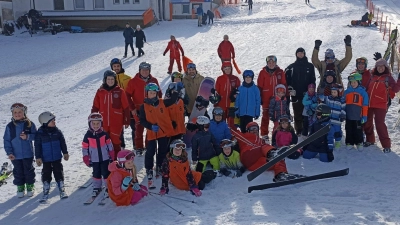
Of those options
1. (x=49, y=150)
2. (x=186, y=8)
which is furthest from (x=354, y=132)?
(x=186, y=8)

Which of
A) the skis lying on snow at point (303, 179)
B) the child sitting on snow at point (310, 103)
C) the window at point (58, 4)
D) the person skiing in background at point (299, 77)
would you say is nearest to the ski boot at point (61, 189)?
the skis lying on snow at point (303, 179)

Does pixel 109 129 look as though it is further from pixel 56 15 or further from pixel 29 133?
pixel 56 15

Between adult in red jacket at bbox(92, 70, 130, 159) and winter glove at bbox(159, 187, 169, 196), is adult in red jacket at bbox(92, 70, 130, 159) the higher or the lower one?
the higher one

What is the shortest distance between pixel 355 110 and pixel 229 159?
2.47 m

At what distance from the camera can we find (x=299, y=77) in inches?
336

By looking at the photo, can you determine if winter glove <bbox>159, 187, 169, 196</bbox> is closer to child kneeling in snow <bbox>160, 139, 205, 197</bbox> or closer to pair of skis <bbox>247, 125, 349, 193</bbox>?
child kneeling in snow <bbox>160, 139, 205, 197</bbox>

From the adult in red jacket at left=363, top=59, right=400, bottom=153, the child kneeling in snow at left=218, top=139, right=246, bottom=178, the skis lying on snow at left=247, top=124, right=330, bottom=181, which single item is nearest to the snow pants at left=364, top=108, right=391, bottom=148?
the adult in red jacket at left=363, top=59, right=400, bottom=153

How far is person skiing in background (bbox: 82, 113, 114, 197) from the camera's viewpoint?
6398 millimetres

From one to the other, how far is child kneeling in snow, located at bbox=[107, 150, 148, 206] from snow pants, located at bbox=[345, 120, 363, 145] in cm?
403

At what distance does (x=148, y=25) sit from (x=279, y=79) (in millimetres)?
25195

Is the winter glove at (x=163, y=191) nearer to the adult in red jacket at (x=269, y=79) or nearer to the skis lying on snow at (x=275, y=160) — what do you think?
the skis lying on snow at (x=275, y=160)

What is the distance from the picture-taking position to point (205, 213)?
576 centimetres

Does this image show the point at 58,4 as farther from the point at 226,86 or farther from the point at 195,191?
the point at 195,191

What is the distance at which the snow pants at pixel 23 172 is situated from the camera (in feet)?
22.0
